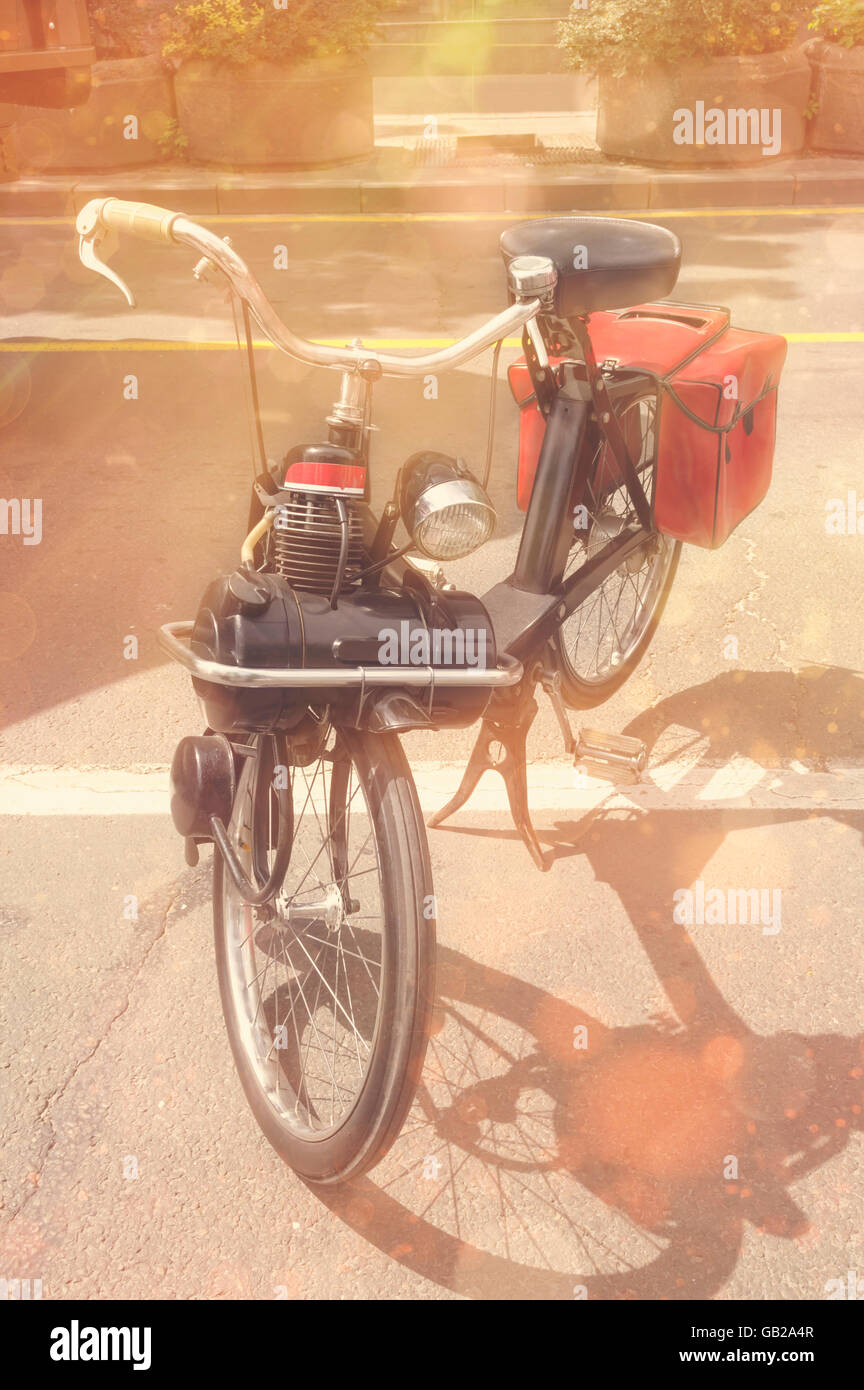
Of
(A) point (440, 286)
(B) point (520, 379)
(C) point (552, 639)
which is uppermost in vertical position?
(A) point (440, 286)

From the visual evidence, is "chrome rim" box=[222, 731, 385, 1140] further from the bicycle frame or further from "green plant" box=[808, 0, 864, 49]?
"green plant" box=[808, 0, 864, 49]

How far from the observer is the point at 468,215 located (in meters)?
10.8

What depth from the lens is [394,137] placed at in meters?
14.0

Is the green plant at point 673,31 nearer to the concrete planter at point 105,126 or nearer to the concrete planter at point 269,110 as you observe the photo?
the concrete planter at point 269,110

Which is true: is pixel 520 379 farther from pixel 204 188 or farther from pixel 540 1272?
pixel 204 188

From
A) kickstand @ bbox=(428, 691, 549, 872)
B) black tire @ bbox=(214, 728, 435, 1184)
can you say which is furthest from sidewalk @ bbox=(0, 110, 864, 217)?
black tire @ bbox=(214, 728, 435, 1184)

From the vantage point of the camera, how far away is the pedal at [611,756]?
128 inches

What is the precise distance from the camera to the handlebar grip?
6.33 ft

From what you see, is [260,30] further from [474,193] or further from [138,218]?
[138,218]

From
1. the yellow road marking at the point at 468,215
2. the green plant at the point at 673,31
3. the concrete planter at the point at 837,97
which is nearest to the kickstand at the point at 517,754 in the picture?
the yellow road marking at the point at 468,215

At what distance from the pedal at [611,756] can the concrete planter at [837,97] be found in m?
10.6

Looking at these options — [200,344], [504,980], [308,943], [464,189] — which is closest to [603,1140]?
[504,980]
